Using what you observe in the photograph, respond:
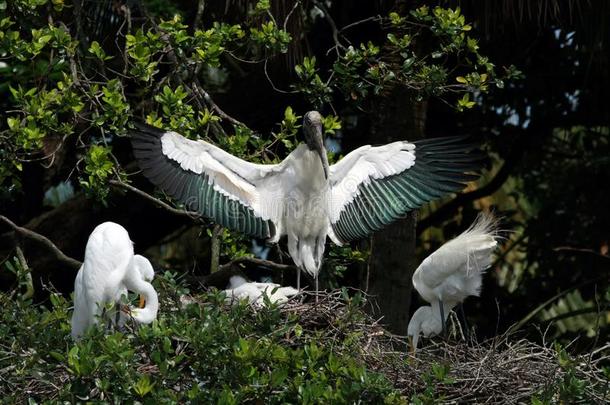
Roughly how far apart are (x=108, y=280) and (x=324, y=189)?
143cm

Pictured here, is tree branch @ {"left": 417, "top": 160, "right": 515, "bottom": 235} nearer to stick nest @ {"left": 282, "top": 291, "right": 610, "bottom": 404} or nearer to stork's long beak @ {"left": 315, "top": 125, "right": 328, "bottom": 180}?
stork's long beak @ {"left": 315, "top": 125, "right": 328, "bottom": 180}

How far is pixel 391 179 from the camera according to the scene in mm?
7066

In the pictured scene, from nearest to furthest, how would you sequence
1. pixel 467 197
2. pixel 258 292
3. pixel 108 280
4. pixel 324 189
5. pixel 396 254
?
pixel 108 280 < pixel 258 292 < pixel 324 189 < pixel 396 254 < pixel 467 197

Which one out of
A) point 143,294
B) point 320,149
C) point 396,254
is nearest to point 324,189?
point 320,149

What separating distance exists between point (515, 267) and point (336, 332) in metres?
4.93

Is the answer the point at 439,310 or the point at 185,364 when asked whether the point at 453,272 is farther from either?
the point at 185,364

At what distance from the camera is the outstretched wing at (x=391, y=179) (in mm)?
7008

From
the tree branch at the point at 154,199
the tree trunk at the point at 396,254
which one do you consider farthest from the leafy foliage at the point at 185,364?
the tree trunk at the point at 396,254

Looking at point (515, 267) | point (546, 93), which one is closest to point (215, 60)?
point (546, 93)

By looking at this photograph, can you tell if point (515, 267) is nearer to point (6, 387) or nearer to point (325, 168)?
point (325, 168)

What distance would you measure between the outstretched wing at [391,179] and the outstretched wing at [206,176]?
38cm

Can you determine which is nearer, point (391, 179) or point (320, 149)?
point (320, 149)

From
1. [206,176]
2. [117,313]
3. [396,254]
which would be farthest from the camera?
[396,254]

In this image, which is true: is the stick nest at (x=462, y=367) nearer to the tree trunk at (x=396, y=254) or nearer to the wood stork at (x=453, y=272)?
the wood stork at (x=453, y=272)
